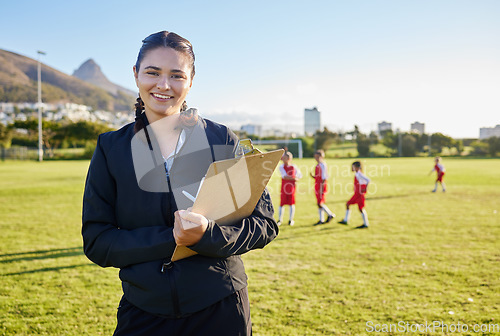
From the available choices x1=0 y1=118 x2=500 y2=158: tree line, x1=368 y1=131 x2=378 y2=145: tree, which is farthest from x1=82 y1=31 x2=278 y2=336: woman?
x1=368 y1=131 x2=378 y2=145: tree

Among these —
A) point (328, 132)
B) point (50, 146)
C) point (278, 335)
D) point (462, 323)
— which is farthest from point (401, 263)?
point (50, 146)

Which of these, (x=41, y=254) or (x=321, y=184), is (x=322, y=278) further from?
(x=41, y=254)

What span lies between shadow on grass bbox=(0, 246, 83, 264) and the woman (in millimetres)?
5826

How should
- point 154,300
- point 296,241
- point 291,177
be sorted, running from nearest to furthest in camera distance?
point 154,300 < point 296,241 < point 291,177

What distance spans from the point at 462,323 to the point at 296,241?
150 inches

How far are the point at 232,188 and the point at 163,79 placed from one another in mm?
565

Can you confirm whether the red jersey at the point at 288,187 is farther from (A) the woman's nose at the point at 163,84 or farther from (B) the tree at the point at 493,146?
(B) the tree at the point at 493,146

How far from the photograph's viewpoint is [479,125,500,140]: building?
51125mm

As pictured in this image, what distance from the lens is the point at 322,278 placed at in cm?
518

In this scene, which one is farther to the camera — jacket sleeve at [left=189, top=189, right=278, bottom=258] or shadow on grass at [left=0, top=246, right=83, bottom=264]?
shadow on grass at [left=0, top=246, right=83, bottom=264]

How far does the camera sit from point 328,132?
62.0 m

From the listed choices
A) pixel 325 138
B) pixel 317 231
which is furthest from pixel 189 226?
pixel 325 138

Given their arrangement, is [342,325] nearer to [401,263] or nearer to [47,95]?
[401,263]

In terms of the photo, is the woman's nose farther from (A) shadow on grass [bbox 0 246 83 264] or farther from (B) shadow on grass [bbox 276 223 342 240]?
(B) shadow on grass [bbox 276 223 342 240]
